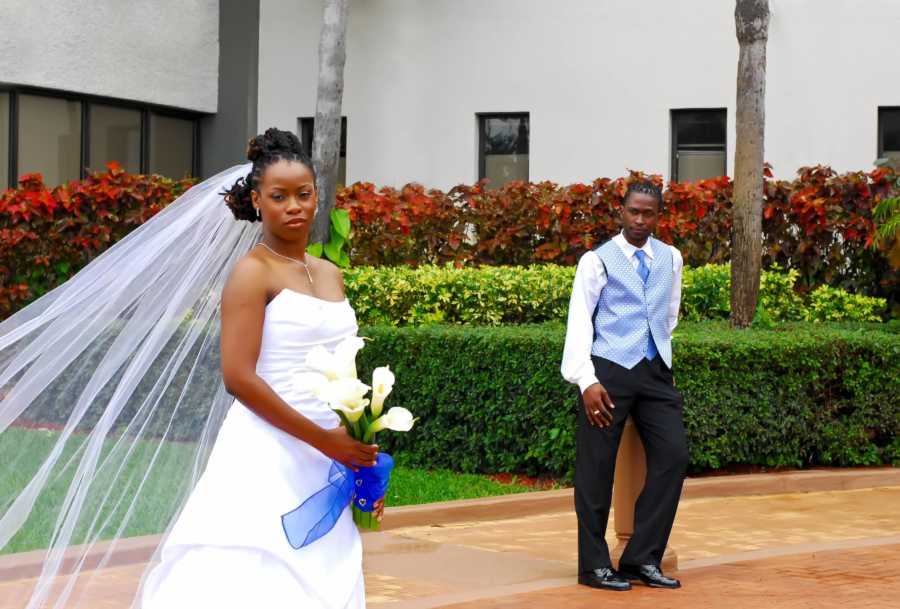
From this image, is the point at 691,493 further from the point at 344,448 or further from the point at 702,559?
the point at 344,448

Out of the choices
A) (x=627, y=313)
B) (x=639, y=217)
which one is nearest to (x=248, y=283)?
(x=627, y=313)

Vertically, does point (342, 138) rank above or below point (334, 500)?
above

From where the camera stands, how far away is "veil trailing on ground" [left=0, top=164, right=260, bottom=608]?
491 cm

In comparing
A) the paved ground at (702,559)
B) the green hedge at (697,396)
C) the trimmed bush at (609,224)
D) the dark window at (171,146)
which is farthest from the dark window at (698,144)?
the paved ground at (702,559)

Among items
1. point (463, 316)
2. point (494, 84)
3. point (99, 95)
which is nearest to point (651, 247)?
point (463, 316)

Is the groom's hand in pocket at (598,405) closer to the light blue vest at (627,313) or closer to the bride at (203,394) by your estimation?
the light blue vest at (627,313)

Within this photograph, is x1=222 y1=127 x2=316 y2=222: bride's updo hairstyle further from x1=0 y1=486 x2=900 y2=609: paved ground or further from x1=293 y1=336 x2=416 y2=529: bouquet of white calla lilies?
x1=0 y1=486 x2=900 y2=609: paved ground

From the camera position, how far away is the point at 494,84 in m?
17.8

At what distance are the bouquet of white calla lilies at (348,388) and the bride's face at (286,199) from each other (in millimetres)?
389

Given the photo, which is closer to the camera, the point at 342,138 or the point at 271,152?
the point at 271,152

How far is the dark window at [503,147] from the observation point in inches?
704

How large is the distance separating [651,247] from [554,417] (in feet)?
10.7

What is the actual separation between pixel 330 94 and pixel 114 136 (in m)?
5.86

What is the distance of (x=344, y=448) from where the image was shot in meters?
4.23
